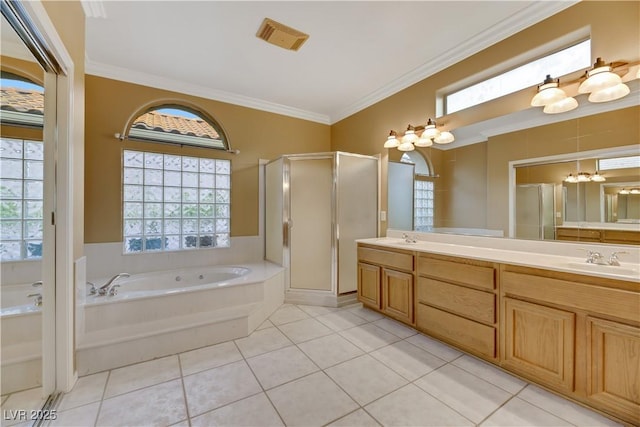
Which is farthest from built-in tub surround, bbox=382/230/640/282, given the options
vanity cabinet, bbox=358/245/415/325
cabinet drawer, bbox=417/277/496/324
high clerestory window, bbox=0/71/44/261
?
high clerestory window, bbox=0/71/44/261

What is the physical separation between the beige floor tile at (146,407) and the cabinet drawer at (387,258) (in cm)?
196

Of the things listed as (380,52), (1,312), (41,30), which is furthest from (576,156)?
(1,312)

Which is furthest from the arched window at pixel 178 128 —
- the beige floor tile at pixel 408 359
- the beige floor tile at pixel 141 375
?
the beige floor tile at pixel 408 359

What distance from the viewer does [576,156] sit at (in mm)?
1861

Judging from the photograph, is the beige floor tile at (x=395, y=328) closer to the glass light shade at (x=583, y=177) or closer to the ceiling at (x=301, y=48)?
the glass light shade at (x=583, y=177)

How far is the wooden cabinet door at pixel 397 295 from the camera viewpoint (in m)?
2.42

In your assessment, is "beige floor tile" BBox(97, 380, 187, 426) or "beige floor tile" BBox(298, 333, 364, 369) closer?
"beige floor tile" BBox(97, 380, 187, 426)

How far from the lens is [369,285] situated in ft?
9.39

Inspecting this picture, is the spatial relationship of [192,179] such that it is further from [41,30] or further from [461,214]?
[461,214]

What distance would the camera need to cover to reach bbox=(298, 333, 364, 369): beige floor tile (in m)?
1.97

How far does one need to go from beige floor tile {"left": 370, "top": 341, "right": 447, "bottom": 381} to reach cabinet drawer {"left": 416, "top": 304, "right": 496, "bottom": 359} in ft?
0.67

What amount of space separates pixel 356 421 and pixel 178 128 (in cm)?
353

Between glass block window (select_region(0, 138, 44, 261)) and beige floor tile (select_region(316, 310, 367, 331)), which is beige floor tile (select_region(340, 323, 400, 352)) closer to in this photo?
beige floor tile (select_region(316, 310, 367, 331))

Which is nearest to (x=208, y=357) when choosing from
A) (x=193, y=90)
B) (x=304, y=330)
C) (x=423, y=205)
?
(x=304, y=330)
